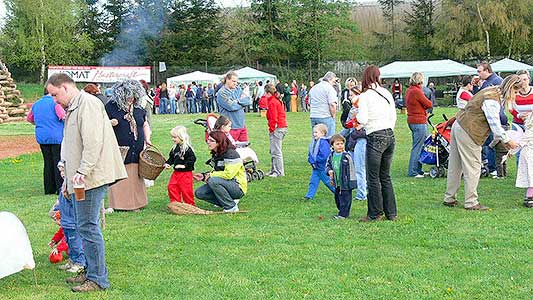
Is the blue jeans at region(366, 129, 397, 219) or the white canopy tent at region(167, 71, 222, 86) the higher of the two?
the white canopy tent at region(167, 71, 222, 86)

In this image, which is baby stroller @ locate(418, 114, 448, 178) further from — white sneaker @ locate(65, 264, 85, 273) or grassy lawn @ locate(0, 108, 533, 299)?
white sneaker @ locate(65, 264, 85, 273)

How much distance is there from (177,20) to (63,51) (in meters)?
9.66

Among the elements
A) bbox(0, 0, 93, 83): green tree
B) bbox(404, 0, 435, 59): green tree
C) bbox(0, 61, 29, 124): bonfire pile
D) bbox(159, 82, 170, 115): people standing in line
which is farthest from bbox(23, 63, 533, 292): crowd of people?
bbox(0, 0, 93, 83): green tree

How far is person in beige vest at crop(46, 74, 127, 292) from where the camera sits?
5.87 m

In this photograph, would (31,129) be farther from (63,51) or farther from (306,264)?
(63,51)

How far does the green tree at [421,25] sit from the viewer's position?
180 ft

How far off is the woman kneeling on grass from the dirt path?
968 cm

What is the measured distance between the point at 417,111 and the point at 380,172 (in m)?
3.73

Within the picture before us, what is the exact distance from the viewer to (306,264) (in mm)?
6832

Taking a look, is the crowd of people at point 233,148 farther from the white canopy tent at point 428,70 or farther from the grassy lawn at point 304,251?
the white canopy tent at point 428,70

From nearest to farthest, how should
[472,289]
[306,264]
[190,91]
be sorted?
[472,289] → [306,264] → [190,91]

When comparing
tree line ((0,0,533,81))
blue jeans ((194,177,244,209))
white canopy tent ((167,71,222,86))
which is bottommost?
blue jeans ((194,177,244,209))

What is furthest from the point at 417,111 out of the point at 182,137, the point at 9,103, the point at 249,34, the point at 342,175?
the point at 249,34

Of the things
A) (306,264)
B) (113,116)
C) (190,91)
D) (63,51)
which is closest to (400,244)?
(306,264)
